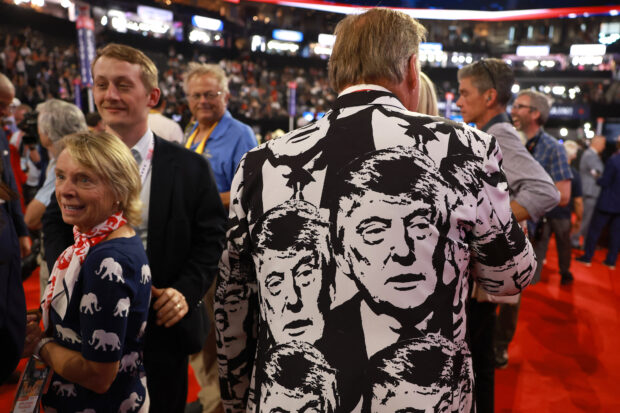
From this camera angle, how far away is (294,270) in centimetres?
93

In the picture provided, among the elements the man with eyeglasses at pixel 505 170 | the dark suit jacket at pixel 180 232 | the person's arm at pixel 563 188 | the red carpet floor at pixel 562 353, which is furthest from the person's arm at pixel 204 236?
the person's arm at pixel 563 188

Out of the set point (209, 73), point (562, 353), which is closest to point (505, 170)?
point (209, 73)

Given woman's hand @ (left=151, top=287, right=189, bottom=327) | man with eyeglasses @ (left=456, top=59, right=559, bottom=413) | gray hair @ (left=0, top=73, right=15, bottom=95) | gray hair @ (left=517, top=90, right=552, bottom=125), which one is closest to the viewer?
woman's hand @ (left=151, top=287, right=189, bottom=327)

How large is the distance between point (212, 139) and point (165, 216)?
4.12ft

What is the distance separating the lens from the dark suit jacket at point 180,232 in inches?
64.6

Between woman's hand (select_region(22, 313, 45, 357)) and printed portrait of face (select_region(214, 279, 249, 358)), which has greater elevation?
printed portrait of face (select_region(214, 279, 249, 358))

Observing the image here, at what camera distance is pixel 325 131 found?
37.2 inches

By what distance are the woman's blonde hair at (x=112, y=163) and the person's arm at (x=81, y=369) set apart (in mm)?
419

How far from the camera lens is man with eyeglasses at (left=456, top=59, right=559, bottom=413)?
6.66ft

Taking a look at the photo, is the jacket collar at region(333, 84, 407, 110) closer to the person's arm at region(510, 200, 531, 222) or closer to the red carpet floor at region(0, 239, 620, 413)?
the person's arm at region(510, 200, 531, 222)

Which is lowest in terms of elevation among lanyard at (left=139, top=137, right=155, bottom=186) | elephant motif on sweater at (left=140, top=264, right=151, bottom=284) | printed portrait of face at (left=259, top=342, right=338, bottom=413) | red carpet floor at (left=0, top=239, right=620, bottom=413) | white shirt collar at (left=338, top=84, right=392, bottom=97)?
red carpet floor at (left=0, top=239, right=620, bottom=413)

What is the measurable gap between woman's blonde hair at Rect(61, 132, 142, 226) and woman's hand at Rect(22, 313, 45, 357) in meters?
0.40

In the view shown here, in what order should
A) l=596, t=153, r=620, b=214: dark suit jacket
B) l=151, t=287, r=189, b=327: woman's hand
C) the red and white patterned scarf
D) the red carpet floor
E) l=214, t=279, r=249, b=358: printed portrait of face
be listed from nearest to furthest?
1. l=214, t=279, r=249, b=358: printed portrait of face
2. the red and white patterned scarf
3. l=151, t=287, r=189, b=327: woman's hand
4. the red carpet floor
5. l=596, t=153, r=620, b=214: dark suit jacket

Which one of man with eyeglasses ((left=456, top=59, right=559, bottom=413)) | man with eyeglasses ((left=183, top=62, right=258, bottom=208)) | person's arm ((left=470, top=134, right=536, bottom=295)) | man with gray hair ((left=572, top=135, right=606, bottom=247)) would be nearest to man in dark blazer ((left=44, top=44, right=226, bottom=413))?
man with eyeglasses ((left=183, top=62, right=258, bottom=208))
